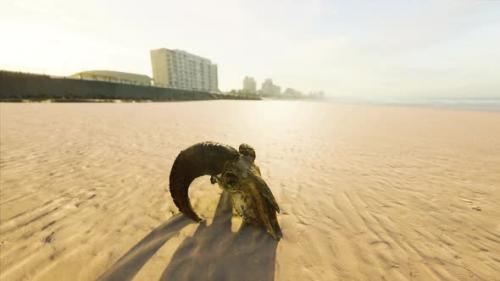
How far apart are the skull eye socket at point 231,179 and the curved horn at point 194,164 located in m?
0.14

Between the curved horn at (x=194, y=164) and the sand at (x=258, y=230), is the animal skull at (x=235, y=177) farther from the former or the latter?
the sand at (x=258, y=230)

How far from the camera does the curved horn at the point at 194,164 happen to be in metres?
2.72

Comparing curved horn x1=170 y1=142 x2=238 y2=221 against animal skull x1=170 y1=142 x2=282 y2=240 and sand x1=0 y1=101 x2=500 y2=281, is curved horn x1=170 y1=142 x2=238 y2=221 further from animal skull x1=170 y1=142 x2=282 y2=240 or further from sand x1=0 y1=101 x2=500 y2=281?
sand x1=0 y1=101 x2=500 y2=281

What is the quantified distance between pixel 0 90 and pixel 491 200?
36.2 m

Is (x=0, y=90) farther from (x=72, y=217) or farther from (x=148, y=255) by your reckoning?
(x=148, y=255)

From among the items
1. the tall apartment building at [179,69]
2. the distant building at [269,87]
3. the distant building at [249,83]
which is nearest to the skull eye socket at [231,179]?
the tall apartment building at [179,69]

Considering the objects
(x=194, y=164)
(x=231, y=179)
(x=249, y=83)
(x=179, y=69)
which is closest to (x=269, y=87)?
(x=249, y=83)

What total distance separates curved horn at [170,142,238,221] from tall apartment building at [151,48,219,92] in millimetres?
99638

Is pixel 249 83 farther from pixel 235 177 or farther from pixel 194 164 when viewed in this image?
pixel 235 177

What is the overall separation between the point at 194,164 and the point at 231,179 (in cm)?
56

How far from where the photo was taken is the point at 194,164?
2836mm

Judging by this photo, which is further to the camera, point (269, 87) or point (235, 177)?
point (269, 87)

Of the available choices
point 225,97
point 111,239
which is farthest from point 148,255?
point 225,97

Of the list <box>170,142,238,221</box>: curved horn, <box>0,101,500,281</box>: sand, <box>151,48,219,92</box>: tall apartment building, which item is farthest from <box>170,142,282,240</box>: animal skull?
<box>151,48,219,92</box>: tall apartment building
